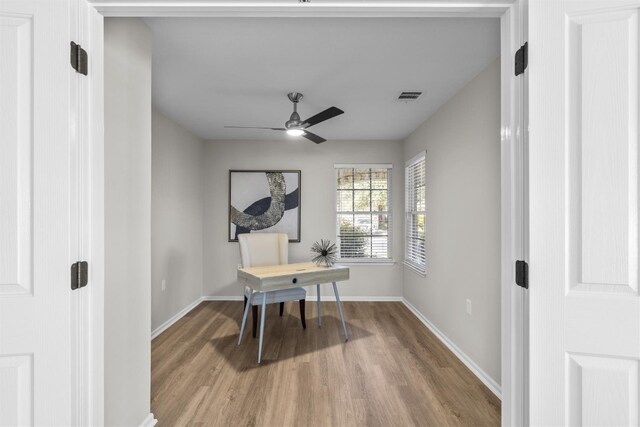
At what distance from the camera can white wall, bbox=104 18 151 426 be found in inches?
55.2

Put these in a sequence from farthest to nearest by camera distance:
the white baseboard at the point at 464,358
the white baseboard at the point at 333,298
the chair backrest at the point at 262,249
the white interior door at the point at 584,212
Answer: the white baseboard at the point at 333,298, the chair backrest at the point at 262,249, the white baseboard at the point at 464,358, the white interior door at the point at 584,212

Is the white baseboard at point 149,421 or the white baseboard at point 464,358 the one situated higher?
the white baseboard at point 149,421

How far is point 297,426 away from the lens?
1816 millimetres

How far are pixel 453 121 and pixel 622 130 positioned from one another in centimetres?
215

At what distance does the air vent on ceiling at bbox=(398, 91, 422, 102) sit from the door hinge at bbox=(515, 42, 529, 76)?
1.89 m

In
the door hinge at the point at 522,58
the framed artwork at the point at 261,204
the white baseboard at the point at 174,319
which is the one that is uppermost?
the door hinge at the point at 522,58

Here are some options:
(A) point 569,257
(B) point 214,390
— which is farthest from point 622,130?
(B) point 214,390
